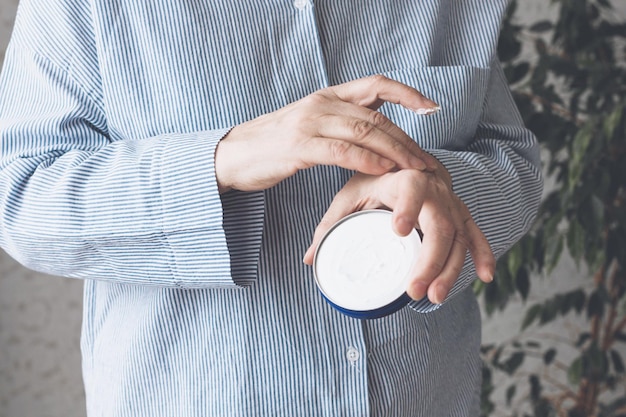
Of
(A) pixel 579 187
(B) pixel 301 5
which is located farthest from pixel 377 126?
(A) pixel 579 187

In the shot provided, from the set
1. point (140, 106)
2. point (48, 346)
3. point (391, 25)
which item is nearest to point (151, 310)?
point (140, 106)

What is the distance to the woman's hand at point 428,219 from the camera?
2.10ft

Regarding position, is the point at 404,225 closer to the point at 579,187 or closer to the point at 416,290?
the point at 416,290

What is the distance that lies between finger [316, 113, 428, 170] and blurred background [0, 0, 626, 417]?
3.03 ft

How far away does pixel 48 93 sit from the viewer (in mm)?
841

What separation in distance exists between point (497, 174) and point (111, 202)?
18.9 inches

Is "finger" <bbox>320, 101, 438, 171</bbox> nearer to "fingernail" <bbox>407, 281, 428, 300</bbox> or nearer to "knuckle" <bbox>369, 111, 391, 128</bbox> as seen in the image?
"knuckle" <bbox>369, 111, 391, 128</bbox>

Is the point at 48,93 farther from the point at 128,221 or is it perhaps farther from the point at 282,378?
the point at 282,378

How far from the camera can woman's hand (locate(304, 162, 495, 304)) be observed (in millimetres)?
641

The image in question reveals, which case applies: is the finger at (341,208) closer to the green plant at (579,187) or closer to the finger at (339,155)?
the finger at (339,155)

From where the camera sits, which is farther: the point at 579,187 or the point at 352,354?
the point at 579,187

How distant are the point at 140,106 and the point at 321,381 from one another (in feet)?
1.21

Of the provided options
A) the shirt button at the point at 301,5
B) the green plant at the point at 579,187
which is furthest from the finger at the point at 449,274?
the green plant at the point at 579,187

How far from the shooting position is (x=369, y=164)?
672mm
